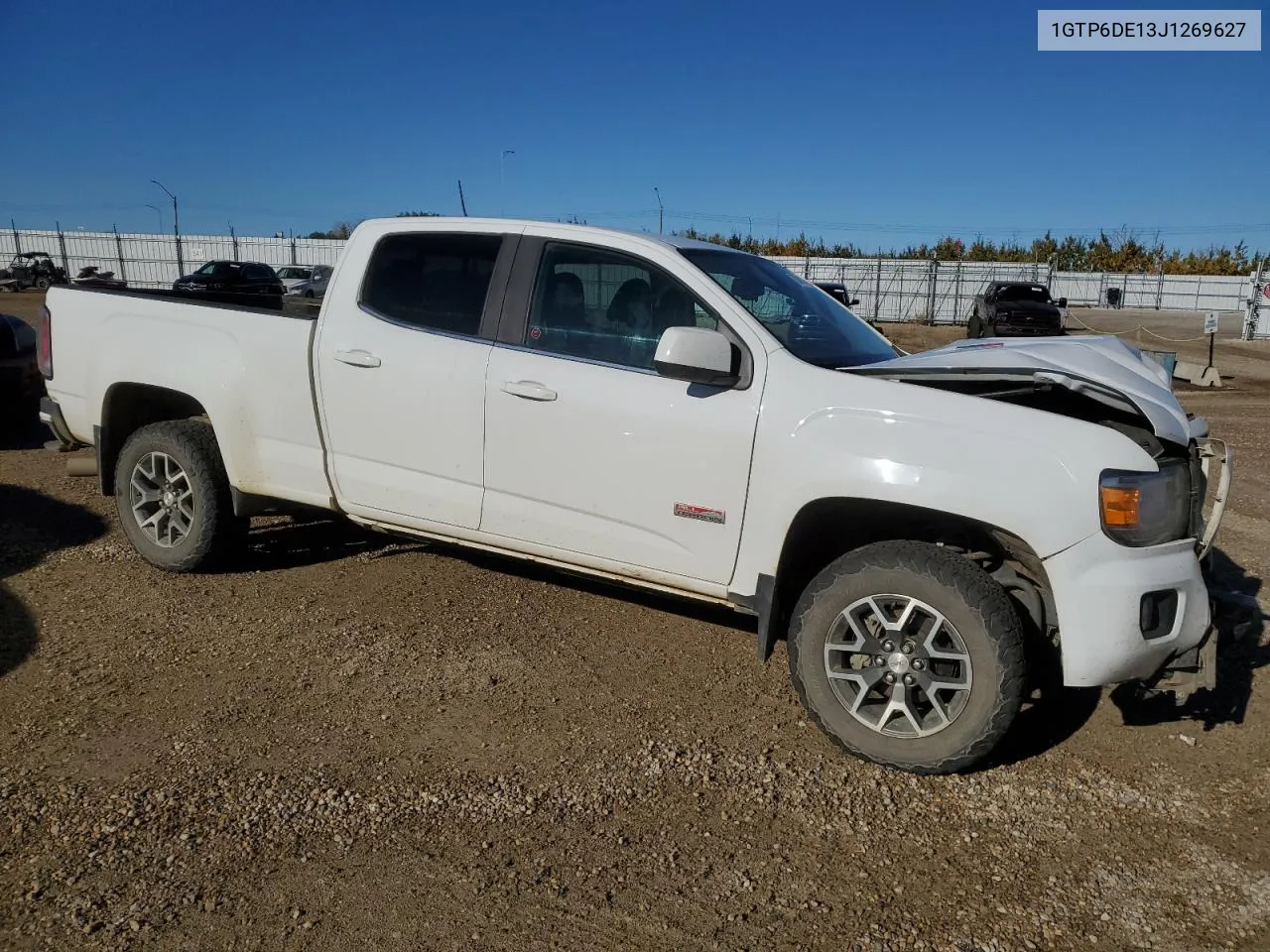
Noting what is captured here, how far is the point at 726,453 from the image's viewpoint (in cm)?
364

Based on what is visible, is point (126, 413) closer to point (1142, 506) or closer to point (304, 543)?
point (304, 543)

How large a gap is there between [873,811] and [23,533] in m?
5.48

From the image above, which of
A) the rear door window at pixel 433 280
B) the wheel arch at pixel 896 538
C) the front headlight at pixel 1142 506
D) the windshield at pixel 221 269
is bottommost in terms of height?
the wheel arch at pixel 896 538

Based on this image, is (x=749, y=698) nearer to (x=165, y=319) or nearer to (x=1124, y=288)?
(x=165, y=319)

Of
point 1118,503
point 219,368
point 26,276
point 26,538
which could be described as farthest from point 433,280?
point 26,276

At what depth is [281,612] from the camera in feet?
15.7

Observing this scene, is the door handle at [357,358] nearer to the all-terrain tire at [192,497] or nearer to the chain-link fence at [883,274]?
the all-terrain tire at [192,497]

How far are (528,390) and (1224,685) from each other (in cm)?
342

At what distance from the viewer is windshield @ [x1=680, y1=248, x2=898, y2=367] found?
3.96m

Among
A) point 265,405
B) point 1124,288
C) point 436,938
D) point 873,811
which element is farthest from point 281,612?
point 1124,288

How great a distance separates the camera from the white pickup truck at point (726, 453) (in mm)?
3209

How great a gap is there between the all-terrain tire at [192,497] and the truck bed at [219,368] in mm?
204

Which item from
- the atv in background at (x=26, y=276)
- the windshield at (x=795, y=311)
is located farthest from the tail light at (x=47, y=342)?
the atv in background at (x=26, y=276)

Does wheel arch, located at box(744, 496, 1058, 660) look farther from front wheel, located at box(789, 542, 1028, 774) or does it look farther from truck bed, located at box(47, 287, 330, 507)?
truck bed, located at box(47, 287, 330, 507)
